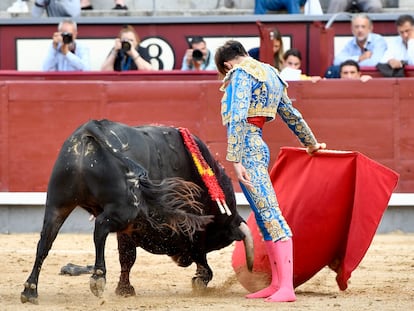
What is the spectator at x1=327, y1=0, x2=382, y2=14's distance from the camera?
33.6 ft

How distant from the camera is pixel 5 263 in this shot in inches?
283

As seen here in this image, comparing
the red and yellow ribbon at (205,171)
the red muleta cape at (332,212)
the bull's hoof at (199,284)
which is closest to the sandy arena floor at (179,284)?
the bull's hoof at (199,284)

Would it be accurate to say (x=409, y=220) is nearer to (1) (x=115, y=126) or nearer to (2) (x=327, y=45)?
(2) (x=327, y=45)

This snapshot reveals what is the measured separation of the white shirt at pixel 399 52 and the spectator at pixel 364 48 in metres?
0.06

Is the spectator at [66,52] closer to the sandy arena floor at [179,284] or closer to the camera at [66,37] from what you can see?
the camera at [66,37]

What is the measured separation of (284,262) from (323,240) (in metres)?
0.46

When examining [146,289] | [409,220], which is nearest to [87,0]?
[409,220]

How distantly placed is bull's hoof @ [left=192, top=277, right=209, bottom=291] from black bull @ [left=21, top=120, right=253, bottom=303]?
0.20 m

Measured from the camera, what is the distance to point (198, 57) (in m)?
9.40

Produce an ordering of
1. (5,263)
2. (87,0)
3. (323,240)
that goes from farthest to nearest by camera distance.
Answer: (87,0)
(5,263)
(323,240)

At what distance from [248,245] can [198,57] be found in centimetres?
367

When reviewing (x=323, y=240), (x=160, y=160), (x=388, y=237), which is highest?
(x=160, y=160)

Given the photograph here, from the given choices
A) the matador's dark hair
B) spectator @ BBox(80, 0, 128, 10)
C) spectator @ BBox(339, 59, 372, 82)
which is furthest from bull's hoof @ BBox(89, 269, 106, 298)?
spectator @ BBox(80, 0, 128, 10)

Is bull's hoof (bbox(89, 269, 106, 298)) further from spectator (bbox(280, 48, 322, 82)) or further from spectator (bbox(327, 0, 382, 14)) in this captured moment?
spectator (bbox(327, 0, 382, 14))
